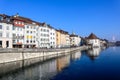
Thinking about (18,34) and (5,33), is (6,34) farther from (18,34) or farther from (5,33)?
(18,34)

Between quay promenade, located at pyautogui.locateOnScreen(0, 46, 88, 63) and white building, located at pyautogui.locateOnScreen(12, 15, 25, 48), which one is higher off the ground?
white building, located at pyautogui.locateOnScreen(12, 15, 25, 48)

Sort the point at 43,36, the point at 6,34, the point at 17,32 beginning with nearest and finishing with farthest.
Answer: the point at 6,34 < the point at 17,32 < the point at 43,36

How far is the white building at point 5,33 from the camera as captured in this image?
68800 millimetres

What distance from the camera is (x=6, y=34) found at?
70.6 meters

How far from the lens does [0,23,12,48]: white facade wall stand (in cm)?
6881

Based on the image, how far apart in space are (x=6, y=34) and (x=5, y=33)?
56 cm

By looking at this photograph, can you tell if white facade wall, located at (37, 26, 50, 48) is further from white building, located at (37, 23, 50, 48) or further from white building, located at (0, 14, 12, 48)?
white building, located at (0, 14, 12, 48)

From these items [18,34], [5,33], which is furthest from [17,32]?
[5,33]

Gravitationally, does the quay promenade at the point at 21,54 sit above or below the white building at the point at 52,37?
below

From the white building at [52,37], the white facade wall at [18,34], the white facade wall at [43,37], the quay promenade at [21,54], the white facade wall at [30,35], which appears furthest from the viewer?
the white building at [52,37]

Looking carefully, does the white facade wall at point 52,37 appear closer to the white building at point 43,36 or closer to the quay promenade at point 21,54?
the white building at point 43,36

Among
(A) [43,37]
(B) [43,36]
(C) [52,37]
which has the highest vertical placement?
(B) [43,36]

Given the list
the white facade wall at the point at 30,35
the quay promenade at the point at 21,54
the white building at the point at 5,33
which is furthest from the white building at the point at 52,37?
the white building at the point at 5,33

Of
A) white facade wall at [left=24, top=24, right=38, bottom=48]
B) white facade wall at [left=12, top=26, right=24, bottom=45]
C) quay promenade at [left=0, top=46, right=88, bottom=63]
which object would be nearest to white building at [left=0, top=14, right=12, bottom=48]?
white facade wall at [left=12, top=26, right=24, bottom=45]
